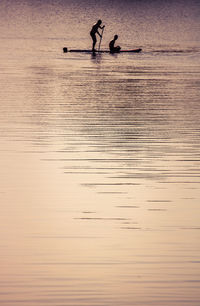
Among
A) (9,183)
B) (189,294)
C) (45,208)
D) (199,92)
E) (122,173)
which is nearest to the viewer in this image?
(189,294)

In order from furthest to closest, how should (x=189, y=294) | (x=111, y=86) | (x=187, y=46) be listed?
(x=187, y=46)
(x=111, y=86)
(x=189, y=294)

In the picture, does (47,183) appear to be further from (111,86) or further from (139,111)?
(111,86)

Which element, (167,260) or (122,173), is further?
(122,173)

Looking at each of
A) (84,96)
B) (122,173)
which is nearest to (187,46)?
(84,96)

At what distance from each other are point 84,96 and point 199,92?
2158 mm

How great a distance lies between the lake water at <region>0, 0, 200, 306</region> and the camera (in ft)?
13.9

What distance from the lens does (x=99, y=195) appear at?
6070 millimetres

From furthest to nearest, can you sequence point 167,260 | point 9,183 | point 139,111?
point 139,111, point 9,183, point 167,260

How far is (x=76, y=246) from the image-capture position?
4.80 m

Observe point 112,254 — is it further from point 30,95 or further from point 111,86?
point 111,86

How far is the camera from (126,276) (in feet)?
14.2

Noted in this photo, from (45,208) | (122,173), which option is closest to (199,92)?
(122,173)

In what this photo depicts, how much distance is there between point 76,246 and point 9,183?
5.80 ft

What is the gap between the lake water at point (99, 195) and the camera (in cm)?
422
